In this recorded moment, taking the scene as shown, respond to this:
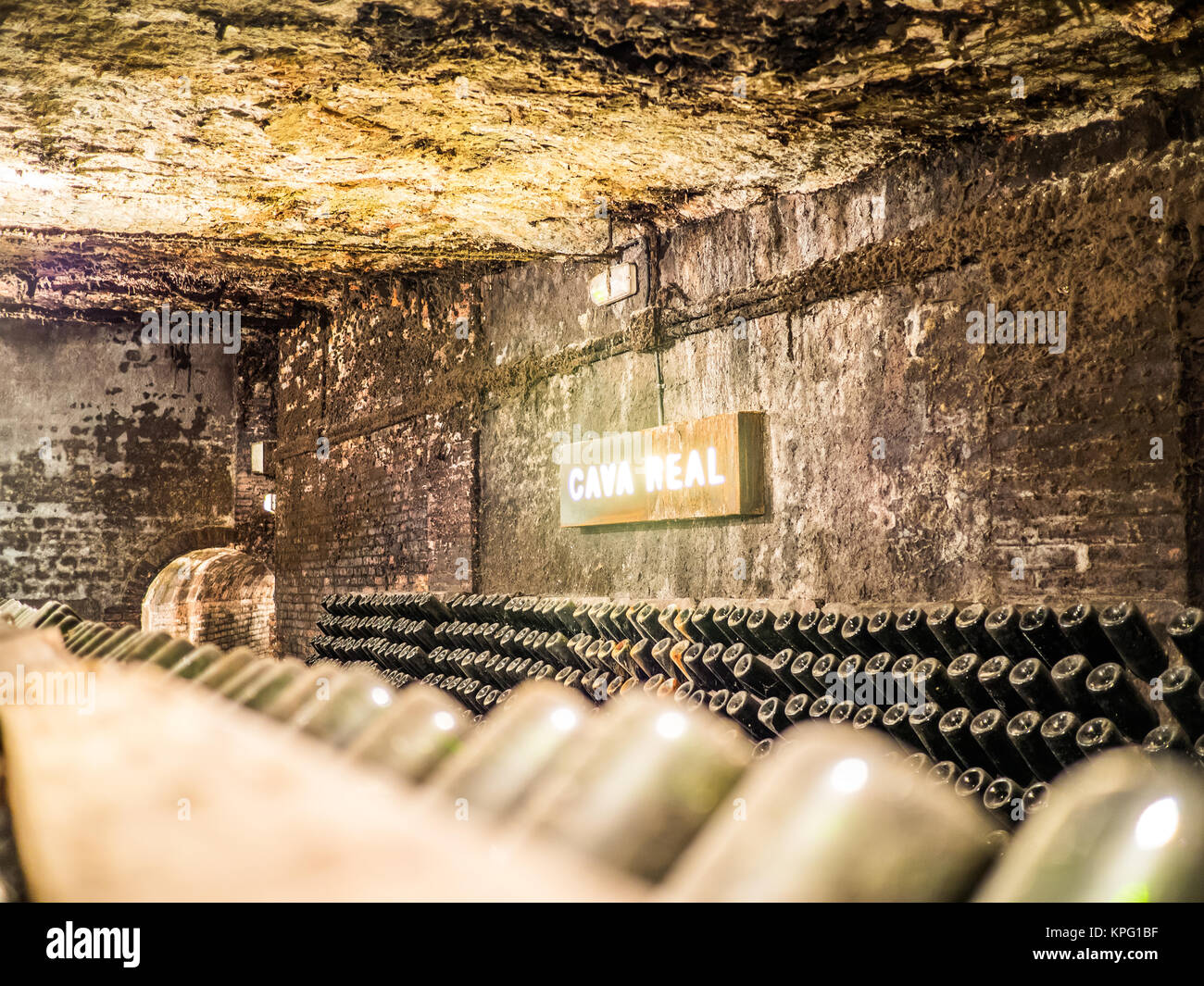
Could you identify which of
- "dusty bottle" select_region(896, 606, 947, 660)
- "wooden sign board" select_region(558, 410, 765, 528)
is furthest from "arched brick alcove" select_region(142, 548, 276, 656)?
"dusty bottle" select_region(896, 606, 947, 660)

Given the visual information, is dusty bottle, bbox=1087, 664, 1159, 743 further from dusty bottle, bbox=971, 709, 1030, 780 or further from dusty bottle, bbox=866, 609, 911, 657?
dusty bottle, bbox=866, 609, 911, 657

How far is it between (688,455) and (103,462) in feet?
24.4

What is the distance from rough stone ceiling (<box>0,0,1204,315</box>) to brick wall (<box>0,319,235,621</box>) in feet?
16.7

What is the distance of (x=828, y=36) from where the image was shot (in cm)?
281

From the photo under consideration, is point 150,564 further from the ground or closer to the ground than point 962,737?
further from the ground

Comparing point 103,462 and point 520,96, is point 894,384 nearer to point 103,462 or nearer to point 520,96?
point 520,96

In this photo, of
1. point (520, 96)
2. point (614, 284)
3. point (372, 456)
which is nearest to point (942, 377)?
point (520, 96)

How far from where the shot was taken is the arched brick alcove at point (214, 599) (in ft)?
33.8

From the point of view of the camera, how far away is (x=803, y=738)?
98 cm

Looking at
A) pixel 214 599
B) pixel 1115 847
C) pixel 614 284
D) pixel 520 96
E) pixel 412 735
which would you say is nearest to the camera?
pixel 1115 847

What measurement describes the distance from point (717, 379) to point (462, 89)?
189cm

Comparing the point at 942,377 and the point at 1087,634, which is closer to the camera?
the point at 1087,634
